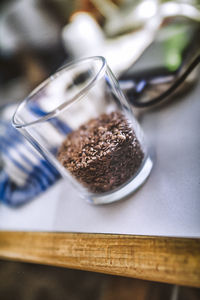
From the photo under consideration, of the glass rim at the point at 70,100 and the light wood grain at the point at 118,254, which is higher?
the glass rim at the point at 70,100

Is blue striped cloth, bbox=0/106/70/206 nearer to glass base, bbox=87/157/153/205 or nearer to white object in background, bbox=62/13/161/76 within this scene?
glass base, bbox=87/157/153/205

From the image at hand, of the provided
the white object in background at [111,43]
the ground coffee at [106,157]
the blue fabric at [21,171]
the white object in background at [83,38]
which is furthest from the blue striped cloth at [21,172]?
the white object in background at [83,38]

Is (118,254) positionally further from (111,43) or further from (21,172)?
(111,43)

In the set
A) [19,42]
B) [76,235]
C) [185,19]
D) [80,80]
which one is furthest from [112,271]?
[19,42]

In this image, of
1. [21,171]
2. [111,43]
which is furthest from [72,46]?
[21,171]

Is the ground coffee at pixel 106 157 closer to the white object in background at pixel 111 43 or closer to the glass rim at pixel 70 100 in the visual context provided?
the glass rim at pixel 70 100

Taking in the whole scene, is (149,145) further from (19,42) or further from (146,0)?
(19,42)
